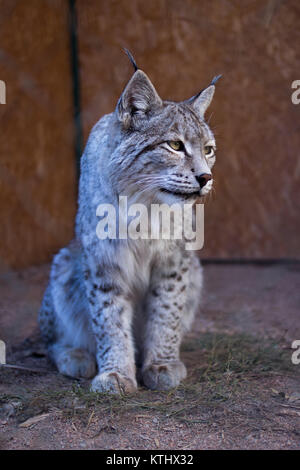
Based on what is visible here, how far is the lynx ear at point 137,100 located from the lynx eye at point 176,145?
0.19 metres

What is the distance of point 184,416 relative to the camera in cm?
220

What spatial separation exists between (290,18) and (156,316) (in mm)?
3119

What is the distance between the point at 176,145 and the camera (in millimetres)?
2508

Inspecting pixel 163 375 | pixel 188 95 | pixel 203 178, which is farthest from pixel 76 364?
pixel 188 95

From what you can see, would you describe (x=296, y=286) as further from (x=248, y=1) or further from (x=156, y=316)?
(x=248, y=1)

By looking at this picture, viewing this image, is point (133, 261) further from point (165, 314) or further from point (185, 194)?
point (185, 194)

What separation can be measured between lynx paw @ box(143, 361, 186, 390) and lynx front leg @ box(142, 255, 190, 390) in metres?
0.03

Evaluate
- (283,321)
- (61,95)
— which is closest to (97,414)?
(283,321)

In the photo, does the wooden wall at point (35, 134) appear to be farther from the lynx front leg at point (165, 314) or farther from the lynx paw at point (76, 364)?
the lynx front leg at point (165, 314)

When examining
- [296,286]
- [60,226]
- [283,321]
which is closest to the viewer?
[283,321]

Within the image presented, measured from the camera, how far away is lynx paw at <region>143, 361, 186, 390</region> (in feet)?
8.53
